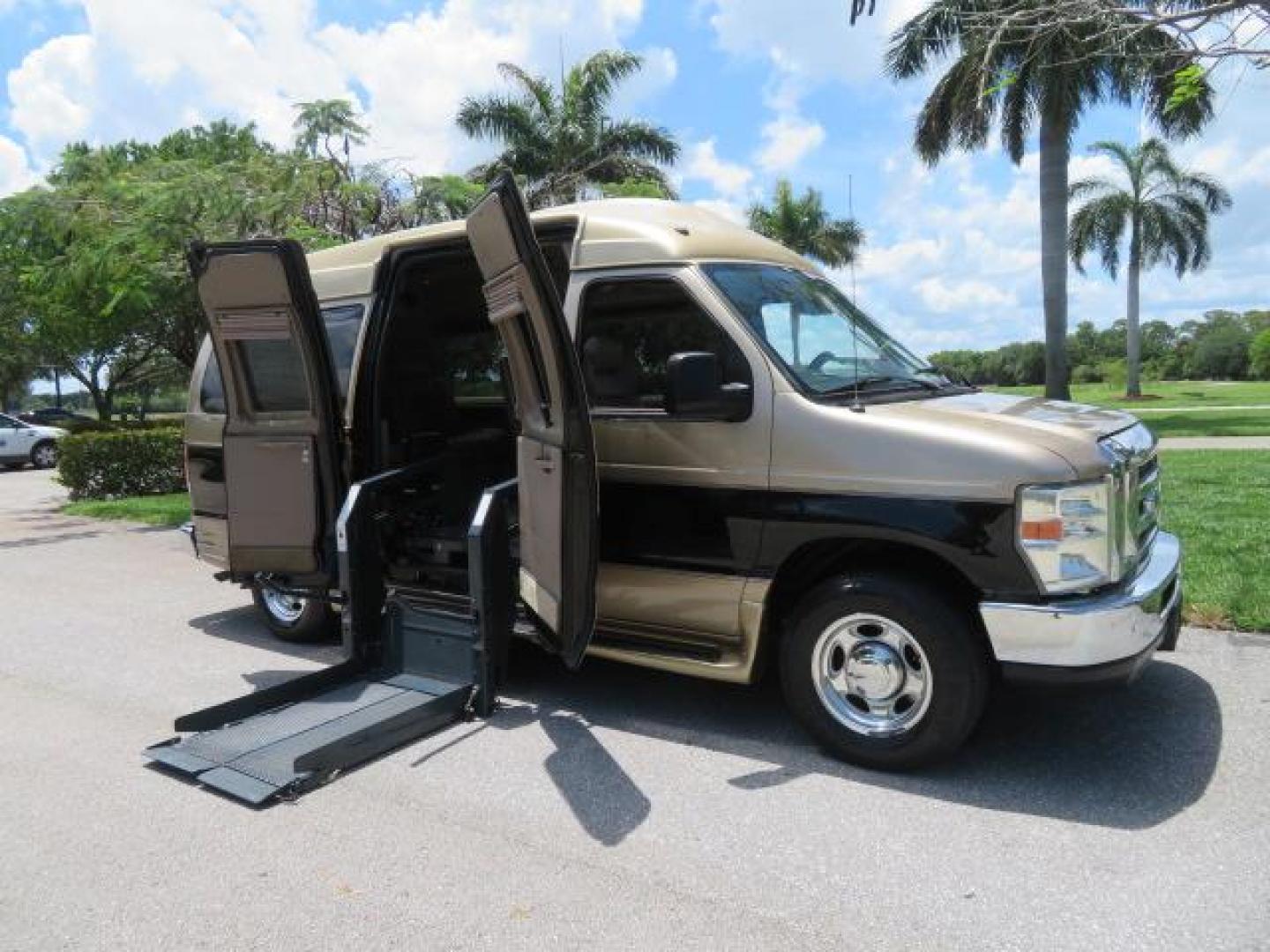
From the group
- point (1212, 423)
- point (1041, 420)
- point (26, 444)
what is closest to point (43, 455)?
point (26, 444)

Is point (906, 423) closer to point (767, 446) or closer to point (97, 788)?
point (767, 446)

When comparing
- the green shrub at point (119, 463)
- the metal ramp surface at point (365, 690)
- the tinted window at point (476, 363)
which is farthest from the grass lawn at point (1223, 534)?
the green shrub at point (119, 463)

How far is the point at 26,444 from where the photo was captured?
2658 centimetres

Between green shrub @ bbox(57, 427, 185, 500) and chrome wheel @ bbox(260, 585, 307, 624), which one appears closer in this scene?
chrome wheel @ bbox(260, 585, 307, 624)

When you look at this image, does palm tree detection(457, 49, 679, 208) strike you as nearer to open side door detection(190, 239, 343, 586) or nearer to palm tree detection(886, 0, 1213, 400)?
palm tree detection(886, 0, 1213, 400)

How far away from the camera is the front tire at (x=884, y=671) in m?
4.14

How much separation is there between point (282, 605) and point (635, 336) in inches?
133

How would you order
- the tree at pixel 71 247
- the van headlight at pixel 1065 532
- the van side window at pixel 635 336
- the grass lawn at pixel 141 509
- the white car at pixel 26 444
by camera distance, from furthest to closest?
the white car at pixel 26 444
the grass lawn at pixel 141 509
the tree at pixel 71 247
the van side window at pixel 635 336
the van headlight at pixel 1065 532

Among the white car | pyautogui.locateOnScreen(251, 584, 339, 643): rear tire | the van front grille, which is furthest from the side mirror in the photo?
the white car

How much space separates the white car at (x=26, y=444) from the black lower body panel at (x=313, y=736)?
24.9 m

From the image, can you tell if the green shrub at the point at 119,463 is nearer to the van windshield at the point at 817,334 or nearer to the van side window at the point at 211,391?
the van side window at the point at 211,391

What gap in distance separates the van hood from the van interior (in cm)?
220

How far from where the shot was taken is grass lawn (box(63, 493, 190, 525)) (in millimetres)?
13416

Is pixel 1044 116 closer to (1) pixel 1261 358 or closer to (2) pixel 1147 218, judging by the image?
(2) pixel 1147 218
